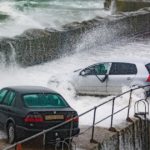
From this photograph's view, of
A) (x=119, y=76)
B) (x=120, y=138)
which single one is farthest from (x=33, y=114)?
(x=119, y=76)

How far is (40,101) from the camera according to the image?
12836 millimetres

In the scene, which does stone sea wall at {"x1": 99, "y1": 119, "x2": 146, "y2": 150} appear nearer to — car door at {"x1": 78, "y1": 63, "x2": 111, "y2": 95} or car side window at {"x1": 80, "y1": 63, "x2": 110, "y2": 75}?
car door at {"x1": 78, "y1": 63, "x2": 111, "y2": 95}

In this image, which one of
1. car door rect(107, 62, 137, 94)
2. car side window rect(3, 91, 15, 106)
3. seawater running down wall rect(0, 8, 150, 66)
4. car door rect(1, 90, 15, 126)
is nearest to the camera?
car door rect(1, 90, 15, 126)

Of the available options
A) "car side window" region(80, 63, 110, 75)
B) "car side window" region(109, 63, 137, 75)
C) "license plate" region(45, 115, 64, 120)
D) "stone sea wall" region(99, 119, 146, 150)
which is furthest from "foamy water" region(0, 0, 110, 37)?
"license plate" region(45, 115, 64, 120)

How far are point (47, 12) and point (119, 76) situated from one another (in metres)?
37.2

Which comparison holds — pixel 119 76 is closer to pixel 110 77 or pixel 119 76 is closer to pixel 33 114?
pixel 110 77

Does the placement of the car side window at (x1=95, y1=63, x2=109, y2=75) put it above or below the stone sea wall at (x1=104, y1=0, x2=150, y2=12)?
above

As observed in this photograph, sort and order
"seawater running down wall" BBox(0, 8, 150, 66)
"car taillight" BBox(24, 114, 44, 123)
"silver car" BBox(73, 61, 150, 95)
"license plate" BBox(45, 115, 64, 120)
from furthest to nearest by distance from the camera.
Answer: "seawater running down wall" BBox(0, 8, 150, 66), "silver car" BBox(73, 61, 150, 95), "license plate" BBox(45, 115, 64, 120), "car taillight" BBox(24, 114, 44, 123)

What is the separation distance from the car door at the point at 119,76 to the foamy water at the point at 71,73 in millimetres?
290

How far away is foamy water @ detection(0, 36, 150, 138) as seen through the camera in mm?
17828

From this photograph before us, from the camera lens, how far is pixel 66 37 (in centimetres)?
3097

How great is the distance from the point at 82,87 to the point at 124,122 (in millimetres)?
5359

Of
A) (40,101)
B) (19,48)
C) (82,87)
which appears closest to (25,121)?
(40,101)

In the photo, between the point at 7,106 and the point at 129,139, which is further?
the point at 129,139
